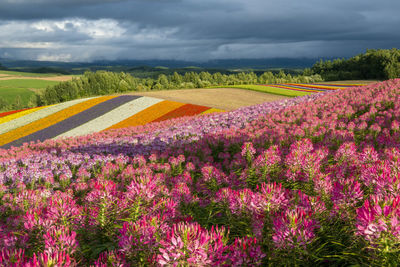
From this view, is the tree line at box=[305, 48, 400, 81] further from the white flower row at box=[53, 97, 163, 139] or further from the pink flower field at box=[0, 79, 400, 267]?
the pink flower field at box=[0, 79, 400, 267]

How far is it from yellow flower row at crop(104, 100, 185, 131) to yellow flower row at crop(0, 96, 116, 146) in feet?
26.1

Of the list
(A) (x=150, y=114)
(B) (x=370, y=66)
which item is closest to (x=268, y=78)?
(B) (x=370, y=66)

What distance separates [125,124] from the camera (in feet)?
84.9

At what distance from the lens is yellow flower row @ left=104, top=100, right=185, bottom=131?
1026 inches

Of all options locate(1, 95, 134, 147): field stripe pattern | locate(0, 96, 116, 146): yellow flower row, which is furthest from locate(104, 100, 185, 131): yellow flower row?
locate(0, 96, 116, 146): yellow flower row

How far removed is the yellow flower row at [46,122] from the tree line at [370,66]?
61240 millimetres

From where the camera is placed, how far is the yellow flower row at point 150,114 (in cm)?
2606

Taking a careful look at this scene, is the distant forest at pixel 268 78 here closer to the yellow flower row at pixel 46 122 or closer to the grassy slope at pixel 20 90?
the grassy slope at pixel 20 90

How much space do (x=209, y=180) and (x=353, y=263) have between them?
7.73ft

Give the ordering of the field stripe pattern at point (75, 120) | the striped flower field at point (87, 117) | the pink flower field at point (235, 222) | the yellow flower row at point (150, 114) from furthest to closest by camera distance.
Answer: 1. the yellow flower row at point (150, 114)
2. the striped flower field at point (87, 117)
3. the field stripe pattern at point (75, 120)
4. the pink flower field at point (235, 222)

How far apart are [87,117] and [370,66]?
70.2m

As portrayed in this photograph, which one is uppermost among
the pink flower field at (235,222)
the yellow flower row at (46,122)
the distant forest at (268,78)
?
the distant forest at (268,78)

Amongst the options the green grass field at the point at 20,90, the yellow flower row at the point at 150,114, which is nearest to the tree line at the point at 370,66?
the yellow flower row at the point at 150,114

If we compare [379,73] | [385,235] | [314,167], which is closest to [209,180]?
[314,167]
